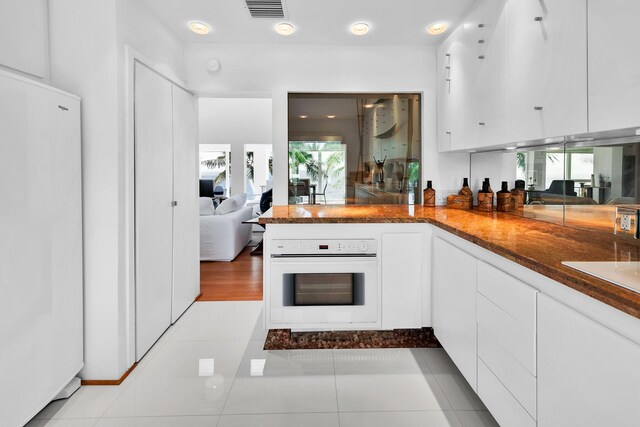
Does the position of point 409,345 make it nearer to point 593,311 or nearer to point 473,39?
point 593,311

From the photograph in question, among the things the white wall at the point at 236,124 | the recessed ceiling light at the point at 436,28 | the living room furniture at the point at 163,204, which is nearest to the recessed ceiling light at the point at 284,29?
the living room furniture at the point at 163,204

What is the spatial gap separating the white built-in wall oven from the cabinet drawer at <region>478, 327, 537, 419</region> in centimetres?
90

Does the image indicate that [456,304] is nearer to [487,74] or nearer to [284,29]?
[487,74]

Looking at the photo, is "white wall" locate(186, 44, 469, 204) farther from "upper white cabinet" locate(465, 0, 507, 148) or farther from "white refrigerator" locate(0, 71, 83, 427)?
"white refrigerator" locate(0, 71, 83, 427)

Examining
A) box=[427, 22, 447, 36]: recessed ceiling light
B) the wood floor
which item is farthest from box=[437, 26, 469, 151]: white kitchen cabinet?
the wood floor

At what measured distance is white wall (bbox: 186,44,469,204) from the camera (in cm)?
321

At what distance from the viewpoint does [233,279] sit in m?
4.32

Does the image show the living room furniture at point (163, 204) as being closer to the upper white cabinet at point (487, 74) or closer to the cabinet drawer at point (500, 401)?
the cabinet drawer at point (500, 401)

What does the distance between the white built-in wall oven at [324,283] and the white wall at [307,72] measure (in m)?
1.06

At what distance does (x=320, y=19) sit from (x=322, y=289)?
6.22 ft

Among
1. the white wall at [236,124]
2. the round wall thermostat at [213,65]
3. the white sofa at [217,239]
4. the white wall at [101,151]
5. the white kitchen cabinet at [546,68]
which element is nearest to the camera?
the white kitchen cabinet at [546,68]

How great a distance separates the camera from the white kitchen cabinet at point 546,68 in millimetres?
1494

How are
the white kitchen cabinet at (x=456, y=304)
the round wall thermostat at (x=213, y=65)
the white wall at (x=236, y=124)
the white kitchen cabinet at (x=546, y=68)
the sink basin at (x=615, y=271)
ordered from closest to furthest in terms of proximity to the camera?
the sink basin at (x=615, y=271) → the white kitchen cabinet at (x=546, y=68) → the white kitchen cabinet at (x=456, y=304) → the round wall thermostat at (x=213, y=65) → the white wall at (x=236, y=124)

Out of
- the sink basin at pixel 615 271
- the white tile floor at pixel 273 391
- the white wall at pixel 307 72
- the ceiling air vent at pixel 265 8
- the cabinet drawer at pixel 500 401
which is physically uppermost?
the ceiling air vent at pixel 265 8
